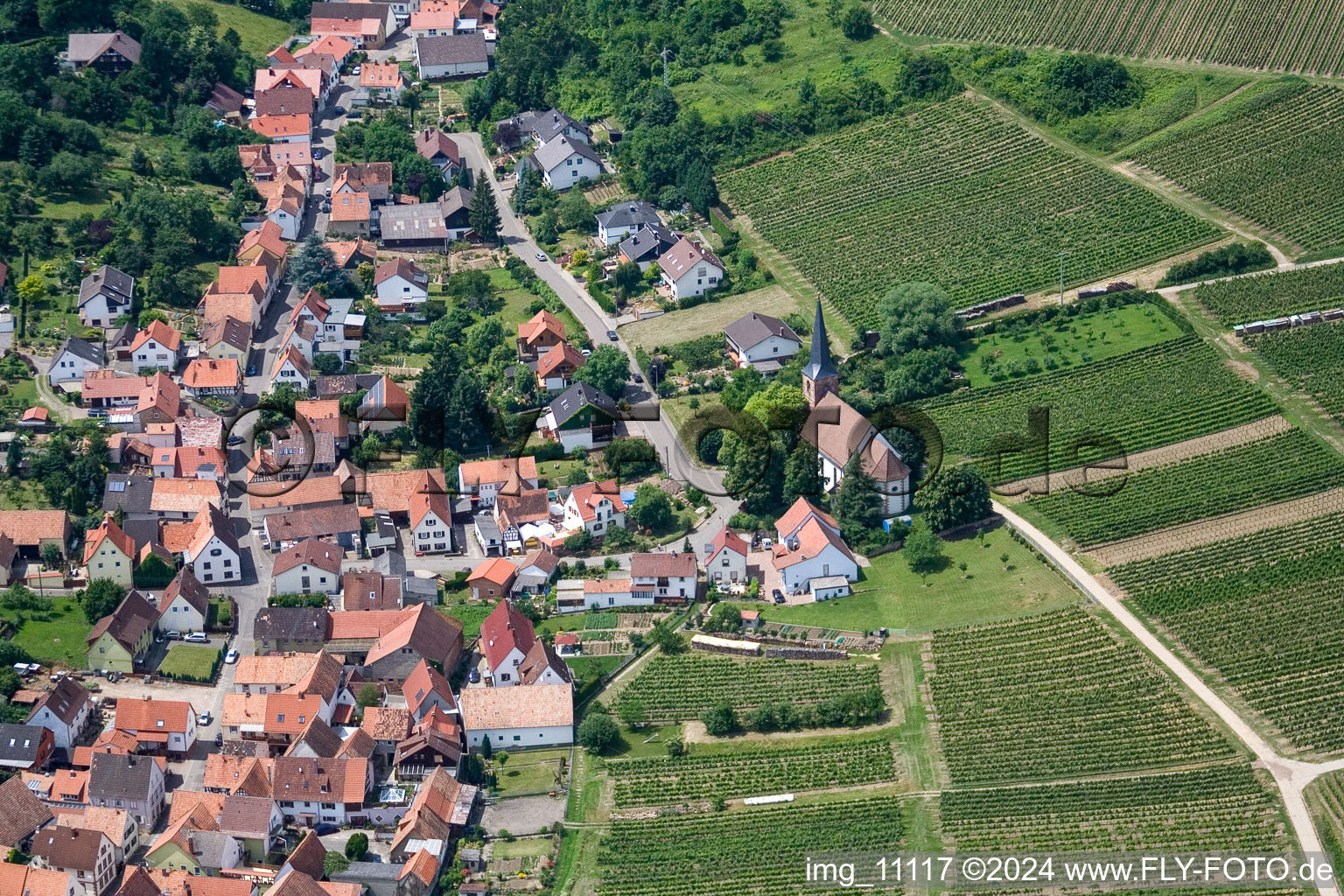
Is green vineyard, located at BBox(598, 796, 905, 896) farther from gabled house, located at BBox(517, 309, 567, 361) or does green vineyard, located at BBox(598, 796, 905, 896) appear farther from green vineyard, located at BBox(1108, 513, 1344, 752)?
gabled house, located at BBox(517, 309, 567, 361)

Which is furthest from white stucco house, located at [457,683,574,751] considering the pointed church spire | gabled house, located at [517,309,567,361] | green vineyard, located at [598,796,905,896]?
gabled house, located at [517,309,567,361]

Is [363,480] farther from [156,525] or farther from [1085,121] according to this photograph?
[1085,121]

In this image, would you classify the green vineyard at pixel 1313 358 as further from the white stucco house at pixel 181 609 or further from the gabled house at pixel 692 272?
the white stucco house at pixel 181 609

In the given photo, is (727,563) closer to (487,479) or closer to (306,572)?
(487,479)

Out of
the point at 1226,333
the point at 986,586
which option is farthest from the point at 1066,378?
the point at 986,586

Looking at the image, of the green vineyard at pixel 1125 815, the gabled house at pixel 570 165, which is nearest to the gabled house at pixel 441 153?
the gabled house at pixel 570 165

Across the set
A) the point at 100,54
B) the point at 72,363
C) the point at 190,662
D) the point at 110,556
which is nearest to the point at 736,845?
the point at 190,662
